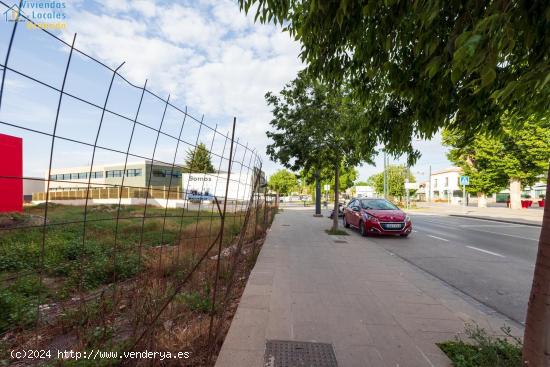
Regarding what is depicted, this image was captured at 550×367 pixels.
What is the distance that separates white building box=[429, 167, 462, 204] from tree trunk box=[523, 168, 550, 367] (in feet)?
226

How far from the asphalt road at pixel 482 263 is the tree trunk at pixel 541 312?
8.14 feet

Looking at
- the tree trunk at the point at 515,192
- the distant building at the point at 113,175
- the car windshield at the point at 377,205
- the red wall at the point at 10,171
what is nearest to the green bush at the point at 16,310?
the distant building at the point at 113,175

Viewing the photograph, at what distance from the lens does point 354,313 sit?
Answer: 3924 millimetres

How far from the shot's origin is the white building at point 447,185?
68.1 metres

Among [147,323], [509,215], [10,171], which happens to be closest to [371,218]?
[147,323]

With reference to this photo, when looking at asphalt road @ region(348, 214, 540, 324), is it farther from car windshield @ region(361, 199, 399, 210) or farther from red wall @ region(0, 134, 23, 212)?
red wall @ region(0, 134, 23, 212)

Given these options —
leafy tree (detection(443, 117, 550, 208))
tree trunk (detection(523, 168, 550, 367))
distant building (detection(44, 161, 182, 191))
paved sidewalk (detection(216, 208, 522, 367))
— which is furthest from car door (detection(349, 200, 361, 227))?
leafy tree (detection(443, 117, 550, 208))

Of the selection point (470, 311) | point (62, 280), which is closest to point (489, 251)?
point (470, 311)

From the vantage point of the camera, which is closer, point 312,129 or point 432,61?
point 432,61

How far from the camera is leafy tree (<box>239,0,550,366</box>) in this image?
167 centimetres

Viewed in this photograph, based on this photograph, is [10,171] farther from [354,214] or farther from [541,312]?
[541,312]

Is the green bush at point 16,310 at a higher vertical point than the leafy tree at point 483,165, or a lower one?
lower

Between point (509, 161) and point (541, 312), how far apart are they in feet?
124

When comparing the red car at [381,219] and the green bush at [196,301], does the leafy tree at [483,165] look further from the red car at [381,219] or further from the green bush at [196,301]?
the green bush at [196,301]
